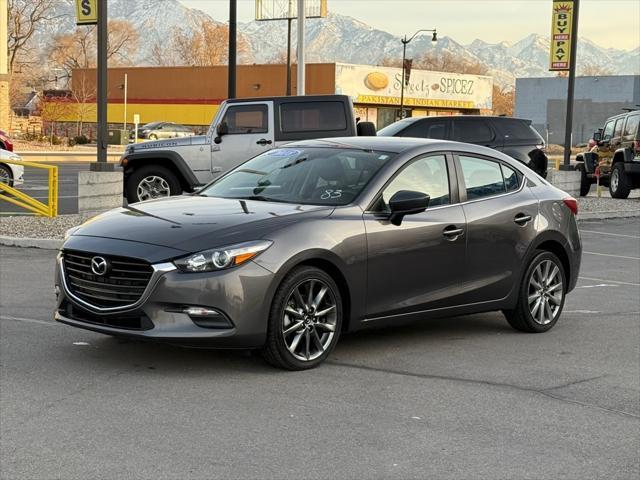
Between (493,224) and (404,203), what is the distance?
1.17 m

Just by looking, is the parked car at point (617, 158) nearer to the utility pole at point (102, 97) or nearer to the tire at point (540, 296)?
the utility pole at point (102, 97)

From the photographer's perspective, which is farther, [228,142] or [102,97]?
[228,142]

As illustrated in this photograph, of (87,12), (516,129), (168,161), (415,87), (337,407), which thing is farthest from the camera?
(415,87)

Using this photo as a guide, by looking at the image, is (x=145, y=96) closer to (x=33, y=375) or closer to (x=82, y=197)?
(x=82, y=197)

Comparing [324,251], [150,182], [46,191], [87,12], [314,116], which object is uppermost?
[87,12]

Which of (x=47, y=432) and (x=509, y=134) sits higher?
(x=509, y=134)

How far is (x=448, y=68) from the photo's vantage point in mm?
194625

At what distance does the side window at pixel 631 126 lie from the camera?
82.5ft

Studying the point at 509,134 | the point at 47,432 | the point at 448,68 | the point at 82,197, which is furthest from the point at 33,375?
the point at 448,68

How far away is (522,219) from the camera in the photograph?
8297mm

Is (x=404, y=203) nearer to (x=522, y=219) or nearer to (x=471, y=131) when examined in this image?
(x=522, y=219)

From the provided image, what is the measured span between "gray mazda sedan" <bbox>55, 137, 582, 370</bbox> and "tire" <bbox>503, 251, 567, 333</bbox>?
1 cm

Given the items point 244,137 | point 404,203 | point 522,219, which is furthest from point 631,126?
point 404,203

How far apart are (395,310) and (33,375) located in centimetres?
258
